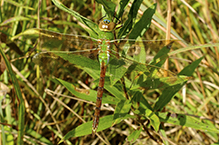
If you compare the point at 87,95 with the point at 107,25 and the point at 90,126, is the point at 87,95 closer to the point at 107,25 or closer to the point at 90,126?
the point at 90,126

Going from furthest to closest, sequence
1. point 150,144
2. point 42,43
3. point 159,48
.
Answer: point 150,144 < point 42,43 < point 159,48

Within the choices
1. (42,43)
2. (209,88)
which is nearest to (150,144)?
(209,88)

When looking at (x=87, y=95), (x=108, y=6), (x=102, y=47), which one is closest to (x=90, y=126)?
(x=87, y=95)

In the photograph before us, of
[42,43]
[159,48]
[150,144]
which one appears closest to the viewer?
[159,48]

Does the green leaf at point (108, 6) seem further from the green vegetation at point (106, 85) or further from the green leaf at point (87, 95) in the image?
the green leaf at point (87, 95)

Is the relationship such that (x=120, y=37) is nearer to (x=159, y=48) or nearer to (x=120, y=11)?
(x=120, y=11)
